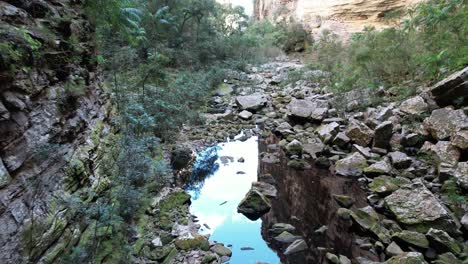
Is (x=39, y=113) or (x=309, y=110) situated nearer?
(x=39, y=113)

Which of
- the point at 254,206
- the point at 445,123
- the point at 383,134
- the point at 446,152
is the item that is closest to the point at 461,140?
the point at 446,152

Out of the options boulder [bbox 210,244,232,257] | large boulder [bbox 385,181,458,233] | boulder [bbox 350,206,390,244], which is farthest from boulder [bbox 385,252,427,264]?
boulder [bbox 210,244,232,257]

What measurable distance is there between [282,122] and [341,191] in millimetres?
3329

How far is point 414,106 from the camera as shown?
18.5ft

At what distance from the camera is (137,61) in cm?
774

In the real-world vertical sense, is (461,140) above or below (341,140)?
above

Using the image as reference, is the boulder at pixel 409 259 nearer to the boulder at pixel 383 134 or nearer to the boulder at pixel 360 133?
the boulder at pixel 383 134

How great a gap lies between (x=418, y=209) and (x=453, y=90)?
248 centimetres

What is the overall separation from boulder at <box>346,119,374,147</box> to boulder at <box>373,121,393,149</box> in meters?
0.22

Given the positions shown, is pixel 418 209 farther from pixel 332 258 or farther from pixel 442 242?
pixel 332 258

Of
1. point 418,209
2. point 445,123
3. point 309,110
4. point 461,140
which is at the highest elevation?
point 309,110

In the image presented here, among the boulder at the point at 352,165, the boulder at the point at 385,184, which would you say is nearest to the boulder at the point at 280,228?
the boulder at the point at 385,184

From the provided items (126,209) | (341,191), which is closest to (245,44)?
(341,191)

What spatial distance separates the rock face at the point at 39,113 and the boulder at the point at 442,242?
11.3ft
